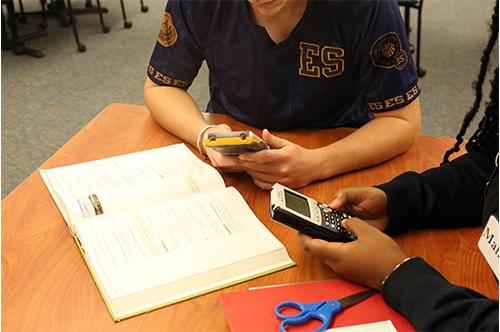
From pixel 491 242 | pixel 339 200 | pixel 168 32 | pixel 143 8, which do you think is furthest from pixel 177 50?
pixel 143 8

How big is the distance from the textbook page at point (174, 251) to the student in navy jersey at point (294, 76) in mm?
152

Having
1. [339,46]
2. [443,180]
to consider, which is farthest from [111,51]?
[443,180]

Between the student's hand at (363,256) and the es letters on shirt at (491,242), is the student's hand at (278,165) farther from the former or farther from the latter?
the es letters on shirt at (491,242)

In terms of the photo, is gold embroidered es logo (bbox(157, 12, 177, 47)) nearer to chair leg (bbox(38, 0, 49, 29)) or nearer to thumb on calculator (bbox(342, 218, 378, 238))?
thumb on calculator (bbox(342, 218, 378, 238))

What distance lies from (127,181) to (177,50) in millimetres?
425

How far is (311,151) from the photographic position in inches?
41.3

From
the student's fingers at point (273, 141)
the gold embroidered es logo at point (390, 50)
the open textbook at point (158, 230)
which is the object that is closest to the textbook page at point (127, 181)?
the open textbook at point (158, 230)

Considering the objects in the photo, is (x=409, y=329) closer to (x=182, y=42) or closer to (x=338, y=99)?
(x=338, y=99)

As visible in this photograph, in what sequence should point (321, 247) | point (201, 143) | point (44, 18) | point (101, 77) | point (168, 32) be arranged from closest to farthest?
point (321, 247)
point (201, 143)
point (168, 32)
point (101, 77)
point (44, 18)

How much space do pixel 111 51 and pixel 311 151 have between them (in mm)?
2996

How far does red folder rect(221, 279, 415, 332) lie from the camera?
27.2 inches

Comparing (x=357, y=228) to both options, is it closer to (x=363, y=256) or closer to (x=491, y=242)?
(x=363, y=256)

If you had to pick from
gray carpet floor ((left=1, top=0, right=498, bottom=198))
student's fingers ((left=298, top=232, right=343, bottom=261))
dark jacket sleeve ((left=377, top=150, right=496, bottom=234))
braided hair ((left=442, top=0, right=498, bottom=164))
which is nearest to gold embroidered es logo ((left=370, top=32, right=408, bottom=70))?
braided hair ((left=442, top=0, right=498, bottom=164))

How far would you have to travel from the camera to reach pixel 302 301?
28.8 inches
